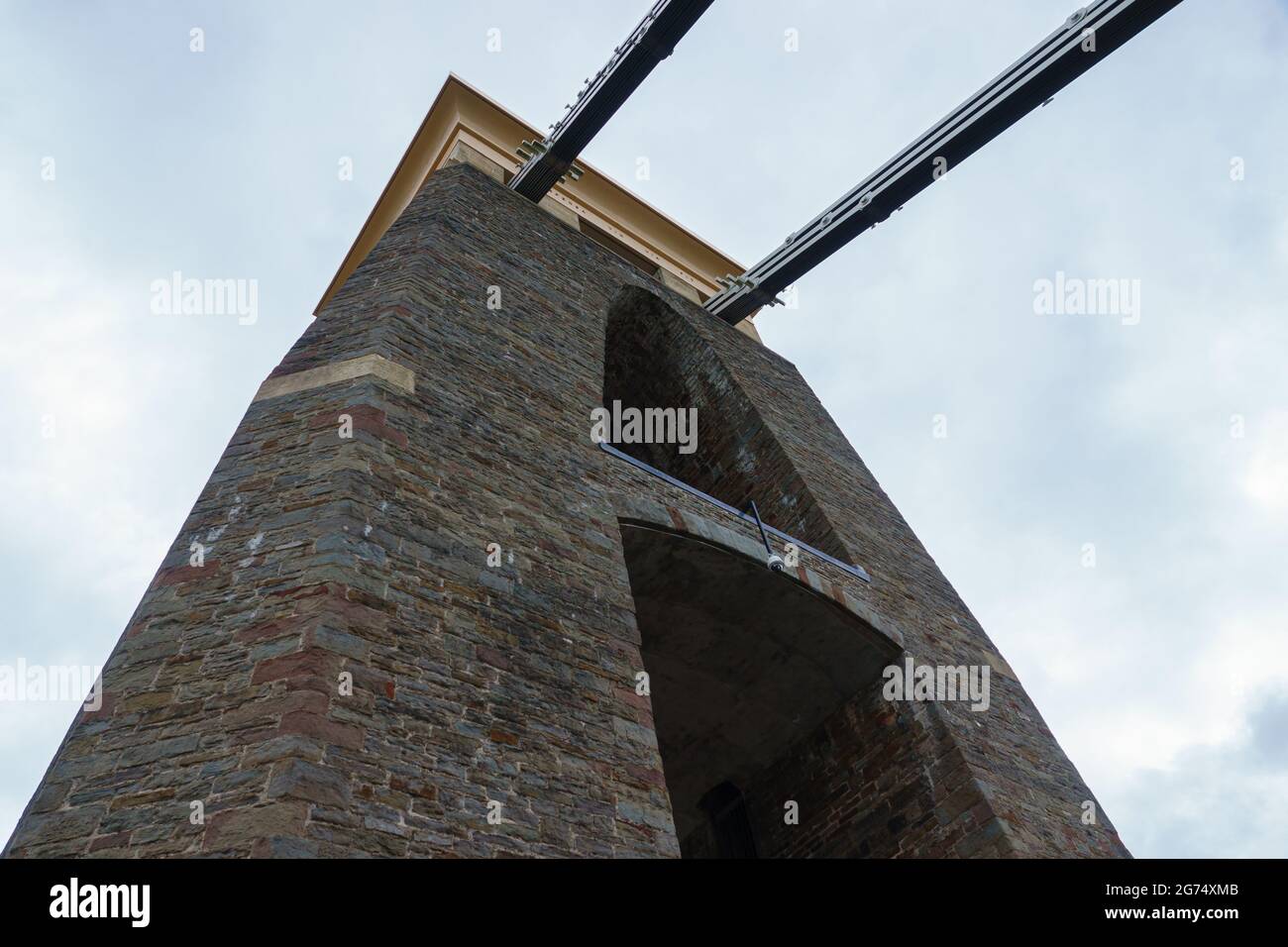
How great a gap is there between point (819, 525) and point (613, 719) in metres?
4.31

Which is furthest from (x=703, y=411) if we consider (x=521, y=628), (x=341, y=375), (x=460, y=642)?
(x=460, y=642)

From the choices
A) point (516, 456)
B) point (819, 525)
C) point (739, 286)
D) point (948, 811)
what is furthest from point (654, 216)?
point (948, 811)

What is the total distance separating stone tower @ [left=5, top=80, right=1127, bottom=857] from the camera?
12.1 ft

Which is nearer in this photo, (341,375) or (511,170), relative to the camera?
(341,375)

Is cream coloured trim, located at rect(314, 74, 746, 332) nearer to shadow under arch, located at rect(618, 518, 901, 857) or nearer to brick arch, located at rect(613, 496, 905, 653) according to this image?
brick arch, located at rect(613, 496, 905, 653)

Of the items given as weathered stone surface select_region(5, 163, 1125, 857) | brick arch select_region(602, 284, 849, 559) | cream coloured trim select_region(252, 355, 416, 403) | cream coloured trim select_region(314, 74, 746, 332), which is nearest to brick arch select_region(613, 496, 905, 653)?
weathered stone surface select_region(5, 163, 1125, 857)

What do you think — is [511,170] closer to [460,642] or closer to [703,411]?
[703,411]

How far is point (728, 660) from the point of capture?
7945 mm

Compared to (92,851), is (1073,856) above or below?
below

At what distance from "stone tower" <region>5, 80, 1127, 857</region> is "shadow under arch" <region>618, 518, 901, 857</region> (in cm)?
3

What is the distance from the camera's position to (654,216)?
13.2 meters

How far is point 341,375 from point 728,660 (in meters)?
3.95

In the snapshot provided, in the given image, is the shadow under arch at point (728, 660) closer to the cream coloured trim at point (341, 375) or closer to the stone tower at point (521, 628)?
the stone tower at point (521, 628)
